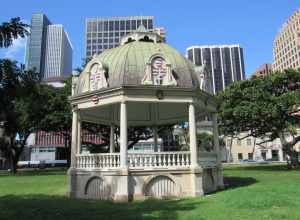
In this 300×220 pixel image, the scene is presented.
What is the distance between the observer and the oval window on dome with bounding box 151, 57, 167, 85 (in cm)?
1615

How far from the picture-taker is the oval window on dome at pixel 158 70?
16152 mm

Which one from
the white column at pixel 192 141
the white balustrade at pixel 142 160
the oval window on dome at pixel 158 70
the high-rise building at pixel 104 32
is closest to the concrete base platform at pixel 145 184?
the white balustrade at pixel 142 160

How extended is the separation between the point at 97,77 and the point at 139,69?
2.34 m

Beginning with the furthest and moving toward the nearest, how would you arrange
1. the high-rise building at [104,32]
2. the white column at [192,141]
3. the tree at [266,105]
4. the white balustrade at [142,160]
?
the high-rise building at [104,32], the tree at [266,105], the white column at [192,141], the white balustrade at [142,160]

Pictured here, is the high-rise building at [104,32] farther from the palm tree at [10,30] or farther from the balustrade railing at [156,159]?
the palm tree at [10,30]

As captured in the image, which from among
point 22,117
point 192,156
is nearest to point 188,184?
point 192,156

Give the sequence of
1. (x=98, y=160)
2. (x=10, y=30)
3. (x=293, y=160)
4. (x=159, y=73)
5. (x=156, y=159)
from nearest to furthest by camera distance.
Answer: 1. (x=10, y=30)
2. (x=156, y=159)
3. (x=159, y=73)
4. (x=98, y=160)
5. (x=293, y=160)

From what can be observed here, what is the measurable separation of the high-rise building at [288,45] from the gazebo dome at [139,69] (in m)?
122

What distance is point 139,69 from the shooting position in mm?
16516

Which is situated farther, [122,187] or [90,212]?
[122,187]

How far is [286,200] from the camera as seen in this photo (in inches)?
472

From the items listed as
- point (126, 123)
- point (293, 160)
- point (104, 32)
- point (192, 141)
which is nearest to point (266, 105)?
point (293, 160)

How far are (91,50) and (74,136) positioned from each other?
14105 centimetres

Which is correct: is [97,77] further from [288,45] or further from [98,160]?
[288,45]
